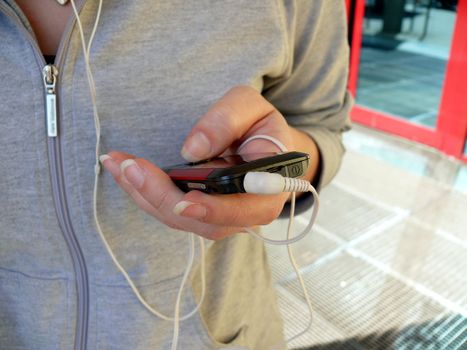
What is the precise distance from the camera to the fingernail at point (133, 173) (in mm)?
389

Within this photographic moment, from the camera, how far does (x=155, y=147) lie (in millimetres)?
513

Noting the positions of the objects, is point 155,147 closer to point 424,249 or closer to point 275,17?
point 275,17

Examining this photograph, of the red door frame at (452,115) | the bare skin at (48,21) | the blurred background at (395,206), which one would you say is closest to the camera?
the bare skin at (48,21)

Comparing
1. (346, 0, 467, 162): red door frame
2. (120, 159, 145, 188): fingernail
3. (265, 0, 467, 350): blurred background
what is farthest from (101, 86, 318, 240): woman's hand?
(346, 0, 467, 162): red door frame

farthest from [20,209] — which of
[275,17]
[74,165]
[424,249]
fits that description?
[424,249]

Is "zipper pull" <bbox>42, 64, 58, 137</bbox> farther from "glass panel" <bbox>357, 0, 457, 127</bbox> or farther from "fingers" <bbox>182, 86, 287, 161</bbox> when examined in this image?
"glass panel" <bbox>357, 0, 457, 127</bbox>

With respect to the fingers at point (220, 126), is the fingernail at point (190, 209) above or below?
below

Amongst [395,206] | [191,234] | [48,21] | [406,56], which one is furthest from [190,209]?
[406,56]

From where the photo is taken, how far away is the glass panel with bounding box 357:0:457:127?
258cm

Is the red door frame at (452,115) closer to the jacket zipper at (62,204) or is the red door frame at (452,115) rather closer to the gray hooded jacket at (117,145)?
the gray hooded jacket at (117,145)

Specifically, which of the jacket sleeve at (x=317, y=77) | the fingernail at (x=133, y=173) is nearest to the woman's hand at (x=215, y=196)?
the fingernail at (x=133, y=173)

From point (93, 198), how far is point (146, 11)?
201 mm

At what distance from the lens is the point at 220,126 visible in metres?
0.44

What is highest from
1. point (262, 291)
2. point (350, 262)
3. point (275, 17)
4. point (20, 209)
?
point (275, 17)
